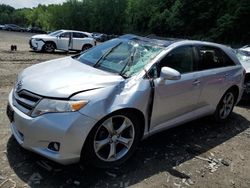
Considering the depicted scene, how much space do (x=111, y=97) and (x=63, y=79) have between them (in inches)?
24.9

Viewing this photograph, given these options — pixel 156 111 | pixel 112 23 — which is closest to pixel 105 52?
pixel 156 111

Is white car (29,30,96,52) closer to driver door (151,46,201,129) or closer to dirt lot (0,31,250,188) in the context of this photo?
dirt lot (0,31,250,188)

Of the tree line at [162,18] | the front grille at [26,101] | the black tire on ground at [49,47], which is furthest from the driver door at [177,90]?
the tree line at [162,18]

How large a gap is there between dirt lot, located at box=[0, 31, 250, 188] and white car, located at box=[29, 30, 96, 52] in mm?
15577

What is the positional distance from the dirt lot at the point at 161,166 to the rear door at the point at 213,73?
25.0 inches

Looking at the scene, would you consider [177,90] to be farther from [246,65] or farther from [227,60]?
[246,65]

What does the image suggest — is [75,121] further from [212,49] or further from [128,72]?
[212,49]

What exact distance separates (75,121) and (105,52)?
68.8 inches

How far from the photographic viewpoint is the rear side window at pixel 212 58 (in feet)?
18.2

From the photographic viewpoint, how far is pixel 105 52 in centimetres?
511

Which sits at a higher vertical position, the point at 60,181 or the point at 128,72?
the point at 128,72

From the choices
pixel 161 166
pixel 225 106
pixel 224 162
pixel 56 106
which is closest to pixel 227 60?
pixel 225 106

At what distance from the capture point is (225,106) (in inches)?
250

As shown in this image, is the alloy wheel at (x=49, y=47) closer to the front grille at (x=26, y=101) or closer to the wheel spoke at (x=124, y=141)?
the front grille at (x=26, y=101)
